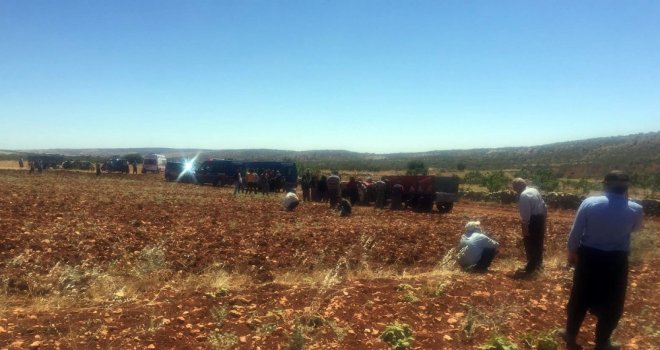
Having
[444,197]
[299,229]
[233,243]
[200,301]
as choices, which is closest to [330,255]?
[233,243]

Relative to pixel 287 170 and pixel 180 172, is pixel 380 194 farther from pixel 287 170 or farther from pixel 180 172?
pixel 180 172

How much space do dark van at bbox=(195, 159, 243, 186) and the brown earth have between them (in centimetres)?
2272

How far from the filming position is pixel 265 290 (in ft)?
22.3

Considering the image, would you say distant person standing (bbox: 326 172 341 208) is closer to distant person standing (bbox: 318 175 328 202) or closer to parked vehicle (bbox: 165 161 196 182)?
distant person standing (bbox: 318 175 328 202)

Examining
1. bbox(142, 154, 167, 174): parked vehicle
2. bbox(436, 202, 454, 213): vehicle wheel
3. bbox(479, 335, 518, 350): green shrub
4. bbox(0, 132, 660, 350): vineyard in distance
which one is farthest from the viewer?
bbox(142, 154, 167, 174): parked vehicle

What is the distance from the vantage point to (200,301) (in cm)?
611

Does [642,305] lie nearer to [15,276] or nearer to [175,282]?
[175,282]

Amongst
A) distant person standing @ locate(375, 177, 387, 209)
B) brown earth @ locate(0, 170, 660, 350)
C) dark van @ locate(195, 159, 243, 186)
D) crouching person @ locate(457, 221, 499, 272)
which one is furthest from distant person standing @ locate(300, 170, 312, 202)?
crouching person @ locate(457, 221, 499, 272)

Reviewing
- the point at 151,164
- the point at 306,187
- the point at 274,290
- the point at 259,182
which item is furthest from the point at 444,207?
the point at 151,164

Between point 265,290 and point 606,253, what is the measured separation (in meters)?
4.00

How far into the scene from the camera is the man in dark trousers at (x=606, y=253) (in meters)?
5.01

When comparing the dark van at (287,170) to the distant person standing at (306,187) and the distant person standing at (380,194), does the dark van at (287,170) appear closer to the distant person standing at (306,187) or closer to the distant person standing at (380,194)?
the distant person standing at (306,187)

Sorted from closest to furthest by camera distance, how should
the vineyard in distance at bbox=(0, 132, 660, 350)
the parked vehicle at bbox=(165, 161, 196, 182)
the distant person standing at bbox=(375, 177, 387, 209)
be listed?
the vineyard in distance at bbox=(0, 132, 660, 350) < the distant person standing at bbox=(375, 177, 387, 209) < the parked vehicle at bbox=(165, 161, 196, 182)

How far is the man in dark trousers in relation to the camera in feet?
16.4
